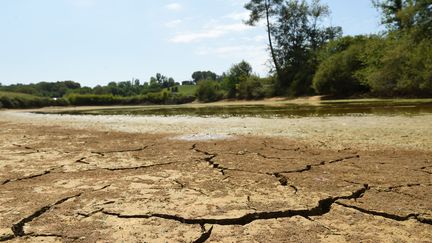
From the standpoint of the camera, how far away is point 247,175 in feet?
11.9

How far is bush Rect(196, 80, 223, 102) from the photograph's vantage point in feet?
135

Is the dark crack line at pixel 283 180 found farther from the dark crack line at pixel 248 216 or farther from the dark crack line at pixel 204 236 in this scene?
the dark crack line at pixel 204 236

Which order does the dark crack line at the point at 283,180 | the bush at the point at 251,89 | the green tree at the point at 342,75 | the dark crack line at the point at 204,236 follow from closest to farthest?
the dark crack line at the point at 204,236, the dark crack line at the point at 283,180, the green tree at the point at 342,75, the bush at the point at 251,89

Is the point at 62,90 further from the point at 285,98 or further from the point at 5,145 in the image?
the point at 5,145

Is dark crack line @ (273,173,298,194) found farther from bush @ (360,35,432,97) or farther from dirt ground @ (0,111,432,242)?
bush @ (360,35,432,97)

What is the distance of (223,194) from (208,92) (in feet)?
127

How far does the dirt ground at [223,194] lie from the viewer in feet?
7.32

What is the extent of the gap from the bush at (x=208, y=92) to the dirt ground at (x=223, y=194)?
35699 millimetres

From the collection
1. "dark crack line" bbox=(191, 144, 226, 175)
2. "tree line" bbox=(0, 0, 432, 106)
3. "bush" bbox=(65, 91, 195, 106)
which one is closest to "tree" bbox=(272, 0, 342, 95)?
"tree line" bbox=(0, 0, 432, 106)

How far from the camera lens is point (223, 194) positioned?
9.84 ft

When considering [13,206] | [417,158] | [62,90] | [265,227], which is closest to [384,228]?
[265,227]

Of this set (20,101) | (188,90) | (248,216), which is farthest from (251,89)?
(248,216)

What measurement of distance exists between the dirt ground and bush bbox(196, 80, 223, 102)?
3570 cm

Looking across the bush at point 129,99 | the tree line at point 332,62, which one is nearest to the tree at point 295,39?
the tree line at point 332,62
